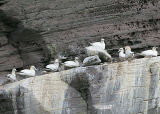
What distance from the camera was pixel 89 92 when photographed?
1452 centimetres

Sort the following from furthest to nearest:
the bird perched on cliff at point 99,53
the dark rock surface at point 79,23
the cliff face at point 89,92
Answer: the dark rock surface at point 79,23 → the bird perched on cliff at point 99,53 → the cliff face at point 89,92

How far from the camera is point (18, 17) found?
17.7 metres

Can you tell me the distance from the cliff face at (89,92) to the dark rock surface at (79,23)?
2749mm

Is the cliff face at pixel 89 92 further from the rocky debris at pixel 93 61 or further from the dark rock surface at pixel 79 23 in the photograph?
the dark rock surface at pixel 79 23

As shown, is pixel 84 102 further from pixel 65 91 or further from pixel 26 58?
pixel 26 58

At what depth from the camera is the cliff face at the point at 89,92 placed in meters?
14.5

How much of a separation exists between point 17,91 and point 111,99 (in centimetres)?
280

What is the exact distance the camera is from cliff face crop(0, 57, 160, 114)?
14461 millimetres

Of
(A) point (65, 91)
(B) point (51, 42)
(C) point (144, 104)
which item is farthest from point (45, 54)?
(C) point (144, 104)

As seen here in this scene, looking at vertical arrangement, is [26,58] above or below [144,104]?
above

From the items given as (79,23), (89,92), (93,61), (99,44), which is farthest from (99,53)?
(79,23)

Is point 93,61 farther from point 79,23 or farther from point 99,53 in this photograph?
point 79,23

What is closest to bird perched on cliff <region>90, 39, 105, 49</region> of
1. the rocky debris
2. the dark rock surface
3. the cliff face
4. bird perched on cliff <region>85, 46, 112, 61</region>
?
bird perched on cliff <region>85, 46, 112, 61</region>

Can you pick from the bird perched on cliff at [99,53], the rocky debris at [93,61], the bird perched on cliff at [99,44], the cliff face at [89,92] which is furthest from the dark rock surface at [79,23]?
the cliff face at [89,92]
